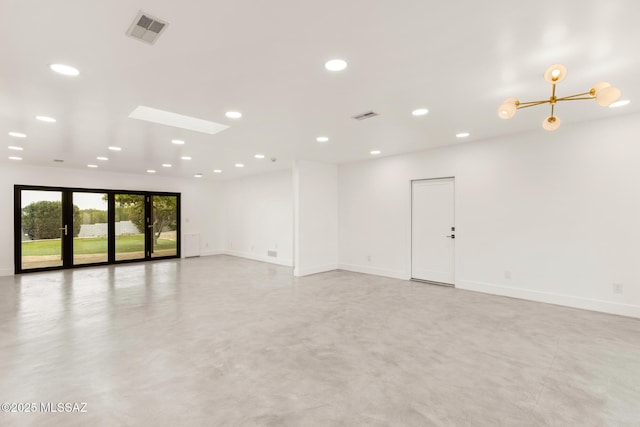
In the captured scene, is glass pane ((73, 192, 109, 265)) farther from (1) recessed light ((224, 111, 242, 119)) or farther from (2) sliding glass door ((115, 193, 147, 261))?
(1) recessed light ((224, 111, 242, 119))

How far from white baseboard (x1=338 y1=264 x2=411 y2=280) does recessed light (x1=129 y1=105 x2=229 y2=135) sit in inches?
172

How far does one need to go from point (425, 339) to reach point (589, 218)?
3100 millimetres

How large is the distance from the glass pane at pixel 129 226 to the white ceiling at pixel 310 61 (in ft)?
15.3

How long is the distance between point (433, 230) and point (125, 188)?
857 cm

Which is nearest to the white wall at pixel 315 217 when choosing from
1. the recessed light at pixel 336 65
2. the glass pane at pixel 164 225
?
the recessed light at pixel 336 65

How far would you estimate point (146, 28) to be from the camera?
6.42 ft

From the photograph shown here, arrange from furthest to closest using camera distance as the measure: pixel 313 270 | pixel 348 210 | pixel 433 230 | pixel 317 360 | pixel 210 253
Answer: pixel 210 253 → pixel 348 210 → pixel 313 270 → pixel 433 230 → pixel 317 360

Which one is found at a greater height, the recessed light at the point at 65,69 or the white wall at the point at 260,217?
the recessed light at the point at 65,69

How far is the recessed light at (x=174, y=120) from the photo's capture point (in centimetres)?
378

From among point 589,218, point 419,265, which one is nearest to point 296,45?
point 589,218

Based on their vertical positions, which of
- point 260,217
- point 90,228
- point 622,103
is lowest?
point 90,228

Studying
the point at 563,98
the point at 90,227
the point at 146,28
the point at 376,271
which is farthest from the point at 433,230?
the point at 90,227

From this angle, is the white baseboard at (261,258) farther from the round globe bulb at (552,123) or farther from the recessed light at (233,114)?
the round globe bulb at (552,123)

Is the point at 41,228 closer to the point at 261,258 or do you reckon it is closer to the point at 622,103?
the point at 261,258
